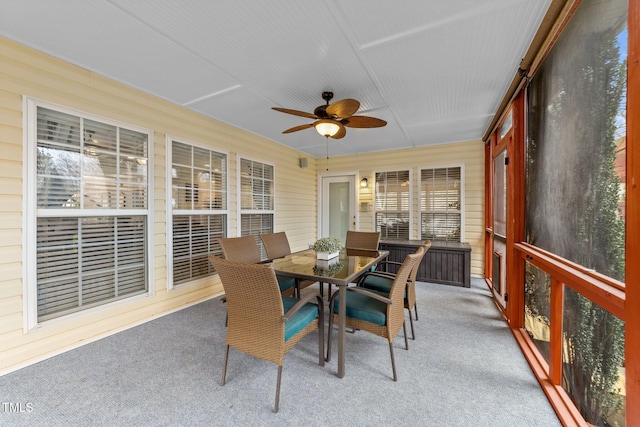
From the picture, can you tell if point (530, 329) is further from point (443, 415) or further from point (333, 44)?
point (333, 44)

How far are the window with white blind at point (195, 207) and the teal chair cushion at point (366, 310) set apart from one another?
2339 millimetres

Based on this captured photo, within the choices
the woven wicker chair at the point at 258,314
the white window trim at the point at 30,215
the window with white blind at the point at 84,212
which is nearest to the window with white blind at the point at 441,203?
the woven wicker chair at the point at 258,314

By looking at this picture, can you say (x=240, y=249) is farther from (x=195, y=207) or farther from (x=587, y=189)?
(x=587, y=189)

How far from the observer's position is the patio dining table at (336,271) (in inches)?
79.3

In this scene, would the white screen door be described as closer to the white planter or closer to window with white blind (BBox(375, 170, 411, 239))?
window with white blind (BBox(375, 170, 411, 239))

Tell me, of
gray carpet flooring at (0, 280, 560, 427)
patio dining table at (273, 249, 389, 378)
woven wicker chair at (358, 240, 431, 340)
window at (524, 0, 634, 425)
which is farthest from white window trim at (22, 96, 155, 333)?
window at (524, 0, 634, 425)

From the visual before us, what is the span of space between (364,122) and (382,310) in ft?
6.44

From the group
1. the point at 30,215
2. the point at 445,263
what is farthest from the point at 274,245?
the point at 445,263

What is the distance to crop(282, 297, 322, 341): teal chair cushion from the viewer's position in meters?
1.82

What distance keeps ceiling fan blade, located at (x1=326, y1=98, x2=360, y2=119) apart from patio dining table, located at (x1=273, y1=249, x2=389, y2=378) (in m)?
1.51

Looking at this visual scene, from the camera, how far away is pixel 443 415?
1628 millimetres

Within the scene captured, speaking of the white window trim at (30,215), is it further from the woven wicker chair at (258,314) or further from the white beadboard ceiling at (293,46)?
the woven wicker chair at (258,314)

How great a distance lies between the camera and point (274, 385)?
1.93 meters

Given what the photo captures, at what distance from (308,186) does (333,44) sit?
4.16m
